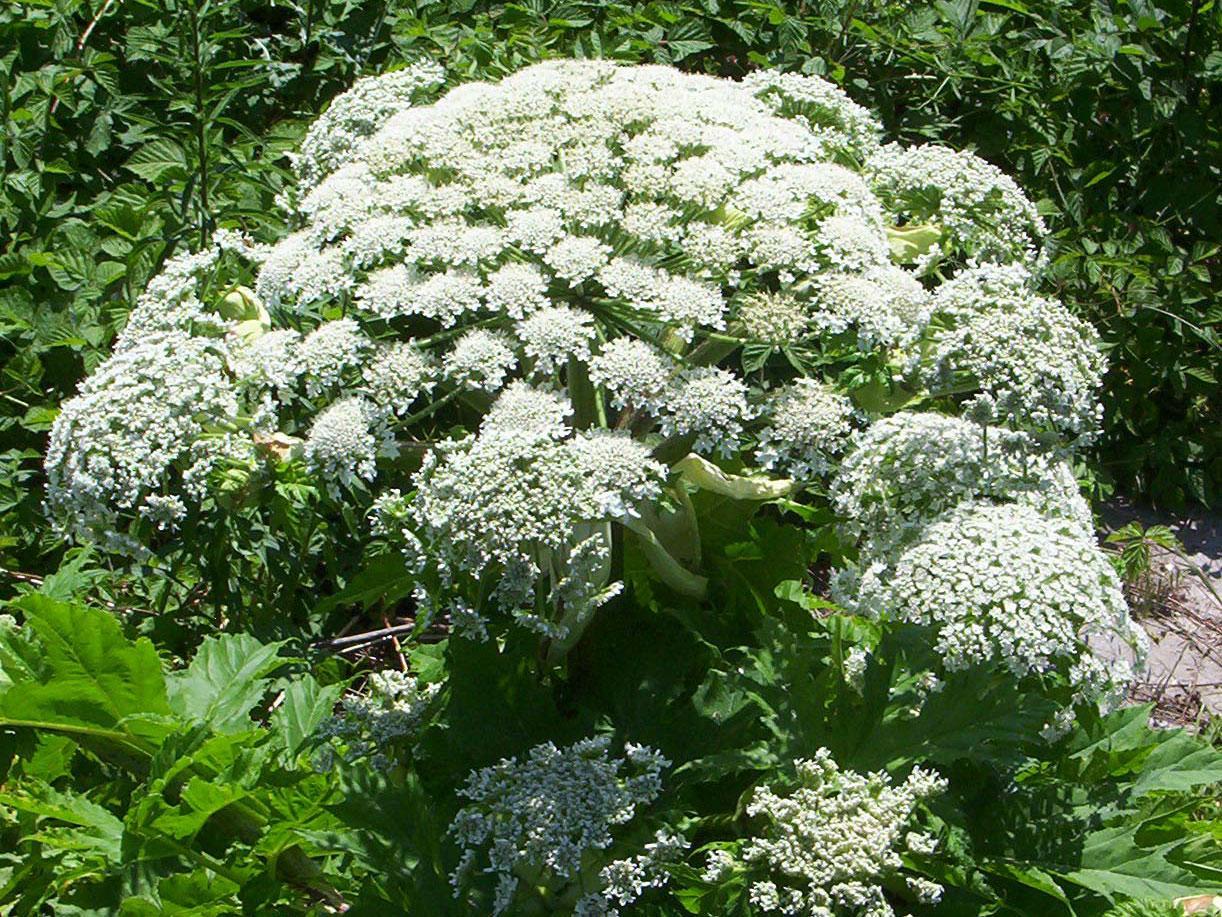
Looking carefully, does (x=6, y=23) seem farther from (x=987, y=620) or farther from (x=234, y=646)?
(x=987, y=620)

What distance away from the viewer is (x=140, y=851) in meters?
3.54

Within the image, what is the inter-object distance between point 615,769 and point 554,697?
2.55ft

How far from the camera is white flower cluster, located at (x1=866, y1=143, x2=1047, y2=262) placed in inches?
145

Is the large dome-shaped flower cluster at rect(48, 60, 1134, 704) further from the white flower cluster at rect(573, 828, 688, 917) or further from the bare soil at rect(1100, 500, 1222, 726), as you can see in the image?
the bare soil at rect(1100, 500, 1222, 726)

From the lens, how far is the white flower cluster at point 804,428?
10.3 feet

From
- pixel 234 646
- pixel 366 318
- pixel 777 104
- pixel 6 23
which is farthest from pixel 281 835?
pixel 6 23

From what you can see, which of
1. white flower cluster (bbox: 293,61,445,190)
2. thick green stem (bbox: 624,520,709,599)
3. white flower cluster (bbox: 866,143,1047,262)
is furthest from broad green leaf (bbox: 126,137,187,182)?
white flower cluster (bbox: 866,143,1047,262)

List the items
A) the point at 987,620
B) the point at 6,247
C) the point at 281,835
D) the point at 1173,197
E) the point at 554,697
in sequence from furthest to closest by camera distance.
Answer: the point at 1173,197
the point at 6,247
the point at 554,697
the point at 281,835
the point at 987,620

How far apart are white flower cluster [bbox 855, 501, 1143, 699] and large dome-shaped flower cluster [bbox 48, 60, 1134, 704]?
0.02 metres

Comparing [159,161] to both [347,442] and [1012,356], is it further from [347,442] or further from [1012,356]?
[1012,356]

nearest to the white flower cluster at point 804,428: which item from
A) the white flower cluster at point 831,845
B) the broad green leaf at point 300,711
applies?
the white flower cluster at point 831,845

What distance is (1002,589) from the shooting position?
300 centimetres

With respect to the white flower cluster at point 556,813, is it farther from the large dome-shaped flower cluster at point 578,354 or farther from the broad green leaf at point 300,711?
the broad green leaf at point 300,711

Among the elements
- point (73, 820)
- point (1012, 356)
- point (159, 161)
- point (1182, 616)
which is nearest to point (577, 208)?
point (1012, 356)
